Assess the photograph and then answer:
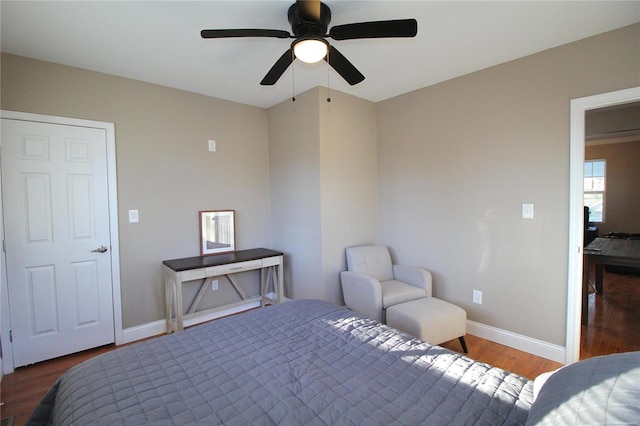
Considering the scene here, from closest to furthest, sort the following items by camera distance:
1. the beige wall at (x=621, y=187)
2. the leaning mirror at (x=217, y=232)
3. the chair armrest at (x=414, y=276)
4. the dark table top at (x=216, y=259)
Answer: the dark table top at (x=216, y=259), the chair armrest at (x=414, y=276), the leaning mirror at (x=217, y=232), the beige wall at (x=621, y=187)

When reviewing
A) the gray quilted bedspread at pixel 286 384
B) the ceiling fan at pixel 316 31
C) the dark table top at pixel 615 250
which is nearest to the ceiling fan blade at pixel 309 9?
the ceiling fan at pixel 316 31

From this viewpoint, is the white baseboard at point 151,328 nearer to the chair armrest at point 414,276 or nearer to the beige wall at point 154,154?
the beige wall at point 154,154

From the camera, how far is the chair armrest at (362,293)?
2.78 m

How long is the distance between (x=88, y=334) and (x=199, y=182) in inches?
69.1

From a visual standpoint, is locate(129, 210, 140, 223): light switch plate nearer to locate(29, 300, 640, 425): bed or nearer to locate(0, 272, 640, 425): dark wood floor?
locate(0, 272, 640, 425): dark wood floor

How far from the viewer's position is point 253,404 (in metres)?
1.13

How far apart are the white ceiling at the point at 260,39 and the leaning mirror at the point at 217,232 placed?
4.66 ft

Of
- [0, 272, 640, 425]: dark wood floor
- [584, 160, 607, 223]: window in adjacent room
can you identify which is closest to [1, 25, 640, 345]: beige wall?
[0, 272, 640, 425]: dark wood floor

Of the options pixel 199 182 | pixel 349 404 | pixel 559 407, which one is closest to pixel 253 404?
pixel 349 404

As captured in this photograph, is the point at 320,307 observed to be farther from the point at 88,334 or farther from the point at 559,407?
the point at 88,334

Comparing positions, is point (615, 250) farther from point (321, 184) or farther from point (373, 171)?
point (321, 184)

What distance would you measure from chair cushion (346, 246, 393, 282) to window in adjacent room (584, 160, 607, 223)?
5.57m

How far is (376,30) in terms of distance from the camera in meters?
1.63

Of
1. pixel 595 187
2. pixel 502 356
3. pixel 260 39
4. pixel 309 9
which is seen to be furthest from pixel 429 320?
pixel 595 187
